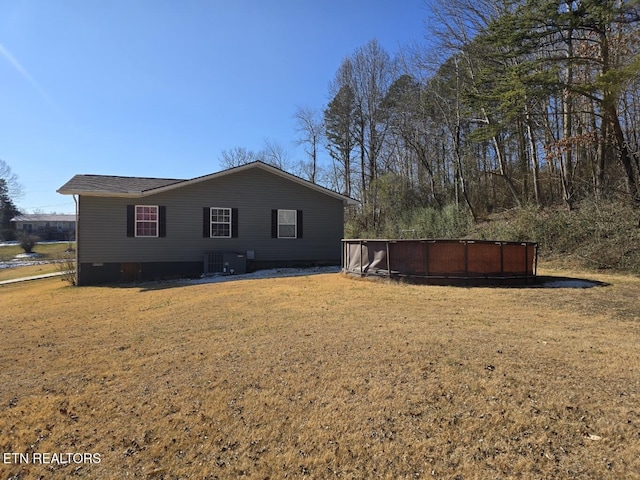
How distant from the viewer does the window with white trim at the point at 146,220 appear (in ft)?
45.3

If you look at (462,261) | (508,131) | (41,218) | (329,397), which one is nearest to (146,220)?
(462,261)

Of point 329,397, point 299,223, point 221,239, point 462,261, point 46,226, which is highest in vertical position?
point 46,226

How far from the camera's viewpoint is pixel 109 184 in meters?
14.4

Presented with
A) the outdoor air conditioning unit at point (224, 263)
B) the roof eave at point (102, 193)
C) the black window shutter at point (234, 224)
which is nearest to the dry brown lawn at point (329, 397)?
the roof eave at point (102, 193)

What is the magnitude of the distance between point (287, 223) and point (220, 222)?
2685 mm

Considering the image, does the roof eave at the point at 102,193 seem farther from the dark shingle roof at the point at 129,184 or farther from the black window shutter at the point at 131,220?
the black window shutter at the point at 131,220

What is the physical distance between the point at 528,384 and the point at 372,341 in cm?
186

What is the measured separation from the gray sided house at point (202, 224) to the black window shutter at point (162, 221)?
3 centimetres

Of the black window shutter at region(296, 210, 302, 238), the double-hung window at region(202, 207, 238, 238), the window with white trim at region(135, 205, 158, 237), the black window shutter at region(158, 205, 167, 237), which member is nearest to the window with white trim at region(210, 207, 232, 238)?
the double-hung window at region(202, 207, 238, 238)

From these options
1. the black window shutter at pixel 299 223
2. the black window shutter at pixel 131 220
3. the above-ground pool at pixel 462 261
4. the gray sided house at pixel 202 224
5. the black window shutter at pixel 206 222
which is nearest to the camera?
the above-ground pool at pixel 462 261

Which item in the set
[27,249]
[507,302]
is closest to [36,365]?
[507,302]

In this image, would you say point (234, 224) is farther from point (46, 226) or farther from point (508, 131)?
point (46, 226)

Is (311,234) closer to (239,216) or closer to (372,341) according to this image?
(239,216)

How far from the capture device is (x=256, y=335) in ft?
17.5
